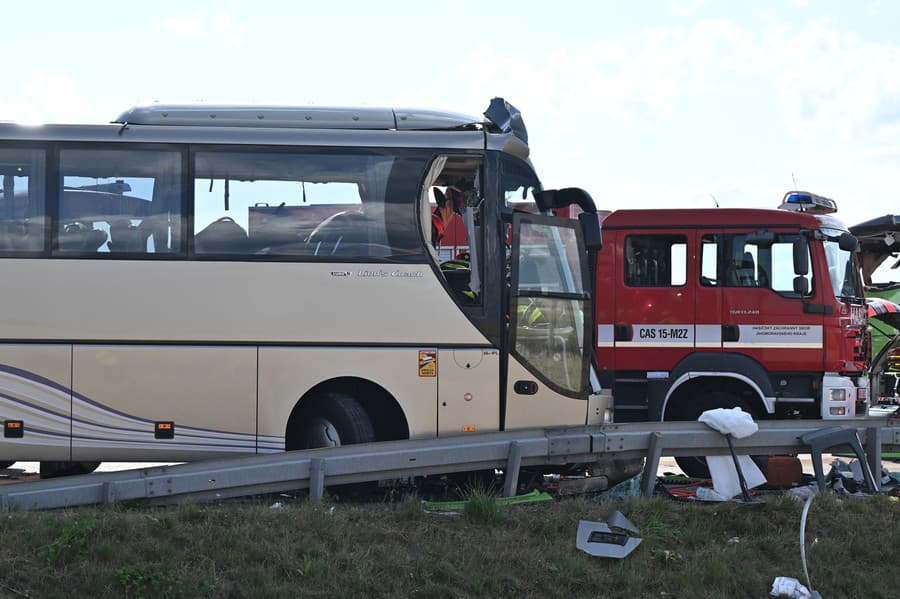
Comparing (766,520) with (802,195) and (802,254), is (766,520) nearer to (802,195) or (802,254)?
(802,254)

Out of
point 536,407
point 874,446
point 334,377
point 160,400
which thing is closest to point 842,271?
point 874,446

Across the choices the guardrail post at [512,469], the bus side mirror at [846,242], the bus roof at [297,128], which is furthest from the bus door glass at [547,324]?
the bus side mirror at [846,242]

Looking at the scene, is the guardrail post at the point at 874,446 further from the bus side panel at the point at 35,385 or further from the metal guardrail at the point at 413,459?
the bus side panel at the point at 35,385

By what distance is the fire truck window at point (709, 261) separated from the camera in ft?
40.8

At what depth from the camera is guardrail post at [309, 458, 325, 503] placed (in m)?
8.23

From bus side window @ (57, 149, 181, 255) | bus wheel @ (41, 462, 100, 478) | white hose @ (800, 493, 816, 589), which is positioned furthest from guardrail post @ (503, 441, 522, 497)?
bus wheel @ (41, 462, 100, 478)

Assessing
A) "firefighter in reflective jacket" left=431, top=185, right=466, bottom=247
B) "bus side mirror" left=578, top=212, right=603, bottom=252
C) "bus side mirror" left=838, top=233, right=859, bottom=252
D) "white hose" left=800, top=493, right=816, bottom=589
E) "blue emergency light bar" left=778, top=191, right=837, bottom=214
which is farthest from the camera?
"blue emergency light bar" left=778, top=191, right=837, bottom=214

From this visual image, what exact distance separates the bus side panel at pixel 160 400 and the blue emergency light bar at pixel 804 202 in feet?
24.7

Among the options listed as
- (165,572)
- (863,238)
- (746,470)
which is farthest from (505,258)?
(863,238)

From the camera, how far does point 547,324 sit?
9.98 m

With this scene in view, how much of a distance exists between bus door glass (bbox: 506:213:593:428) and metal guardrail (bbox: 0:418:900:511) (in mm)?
801

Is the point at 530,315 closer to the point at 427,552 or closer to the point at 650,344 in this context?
the point at 650,344

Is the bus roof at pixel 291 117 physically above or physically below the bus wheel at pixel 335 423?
above

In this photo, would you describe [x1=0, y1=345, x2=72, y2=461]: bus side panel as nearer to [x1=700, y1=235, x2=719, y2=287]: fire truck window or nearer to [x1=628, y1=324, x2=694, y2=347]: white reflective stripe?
[x1=628, y1=324, x2=694, y2=347]: white reflective stripe
